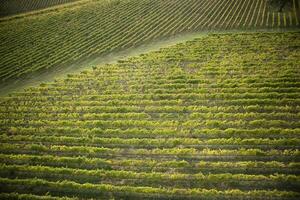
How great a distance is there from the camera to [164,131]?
61.1 ft

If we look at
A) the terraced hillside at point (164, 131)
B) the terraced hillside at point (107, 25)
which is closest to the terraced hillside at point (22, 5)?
the terraced hillside at point (107, 25)

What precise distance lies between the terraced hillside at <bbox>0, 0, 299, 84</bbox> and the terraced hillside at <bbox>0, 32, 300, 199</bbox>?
6613 millimetres

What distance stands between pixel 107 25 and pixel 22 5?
2652 cm

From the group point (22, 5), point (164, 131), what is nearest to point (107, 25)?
point (22, 5)

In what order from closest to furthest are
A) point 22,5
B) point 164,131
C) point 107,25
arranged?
1. point 164,131
2. point 107,25
3. point 22,5

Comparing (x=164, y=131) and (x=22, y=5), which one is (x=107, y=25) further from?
(x=164, y=131)

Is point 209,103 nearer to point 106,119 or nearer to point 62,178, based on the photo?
point 106,119

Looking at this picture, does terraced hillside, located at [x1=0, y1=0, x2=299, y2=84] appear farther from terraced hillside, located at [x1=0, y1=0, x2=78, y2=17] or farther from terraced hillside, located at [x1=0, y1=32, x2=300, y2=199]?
terraced hillside, located at [x1=0, y1=32, x2=300, y2=199]

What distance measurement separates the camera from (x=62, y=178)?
15953 millimetres

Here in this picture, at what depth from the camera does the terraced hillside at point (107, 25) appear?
109 feet

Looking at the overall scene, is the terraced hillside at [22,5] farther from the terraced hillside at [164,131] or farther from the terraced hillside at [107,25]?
the terraced hillside at [164,131]

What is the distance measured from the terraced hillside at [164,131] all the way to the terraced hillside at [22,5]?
35.4 meters

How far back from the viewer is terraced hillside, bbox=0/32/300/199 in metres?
14.8

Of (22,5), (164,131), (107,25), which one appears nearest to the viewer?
(164,131)
